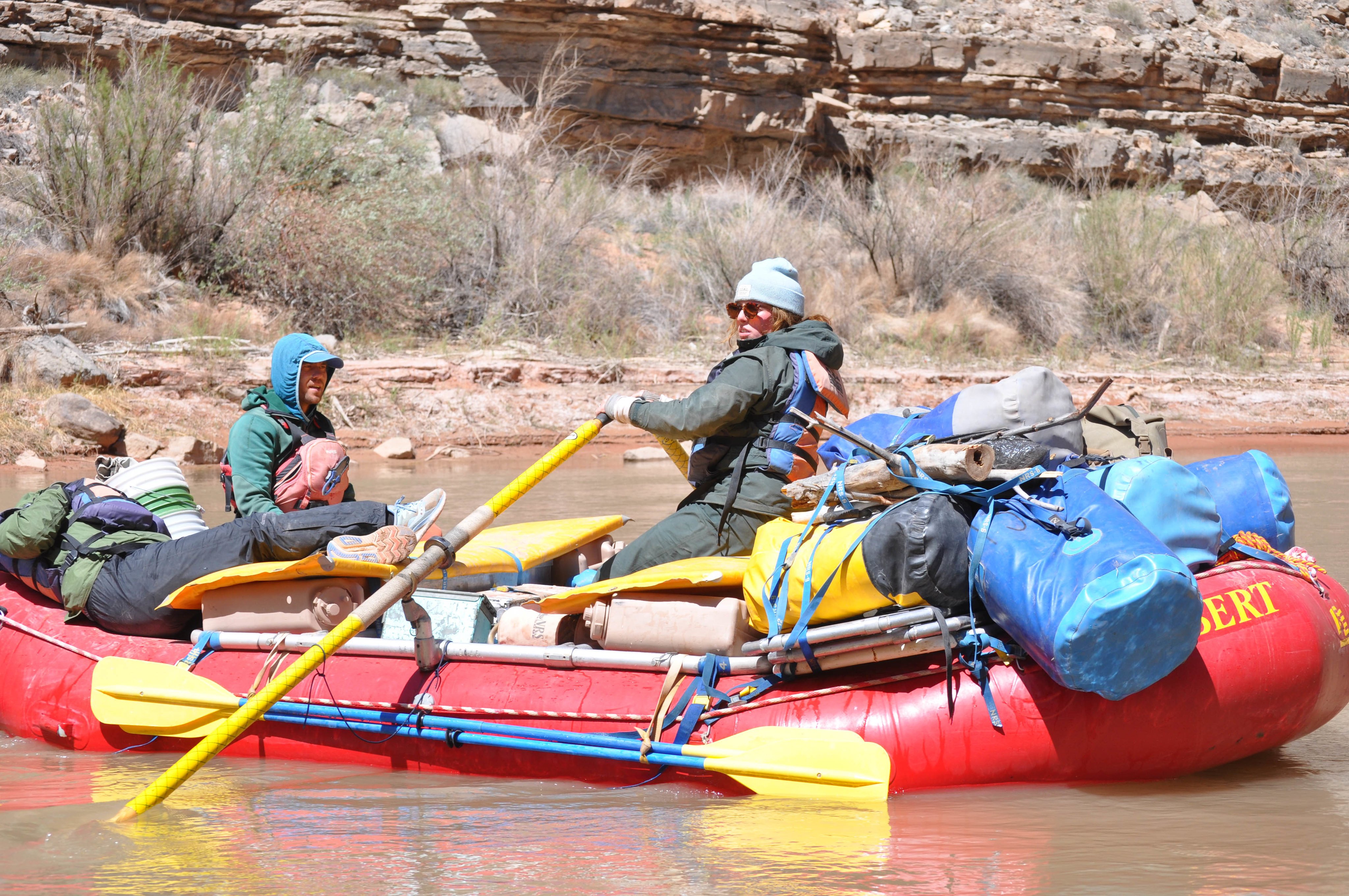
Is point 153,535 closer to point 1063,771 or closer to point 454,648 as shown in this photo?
point 454,648

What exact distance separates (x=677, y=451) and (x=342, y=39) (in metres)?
18.9

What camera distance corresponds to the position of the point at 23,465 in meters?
10.8

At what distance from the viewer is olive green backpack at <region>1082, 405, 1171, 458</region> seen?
471cm

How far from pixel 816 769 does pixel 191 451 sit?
8.96 m

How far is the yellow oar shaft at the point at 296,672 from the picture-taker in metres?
3.99

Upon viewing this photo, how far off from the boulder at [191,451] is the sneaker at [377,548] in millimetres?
7359

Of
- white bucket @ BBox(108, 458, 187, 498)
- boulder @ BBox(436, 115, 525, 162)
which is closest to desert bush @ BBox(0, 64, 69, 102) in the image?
boulder @ BBox(436, 115, 525, 162)

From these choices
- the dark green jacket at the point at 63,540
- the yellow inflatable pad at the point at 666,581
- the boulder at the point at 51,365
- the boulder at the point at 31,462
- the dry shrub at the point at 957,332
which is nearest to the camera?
the yellow inflatable pad at the point at 666,581

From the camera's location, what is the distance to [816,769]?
3912 millimetres

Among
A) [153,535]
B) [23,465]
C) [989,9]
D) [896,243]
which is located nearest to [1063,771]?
[153,535]

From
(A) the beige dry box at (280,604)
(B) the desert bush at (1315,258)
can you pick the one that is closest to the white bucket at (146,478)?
(A) the beige dry box at (280,604)

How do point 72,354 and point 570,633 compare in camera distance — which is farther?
point 72,354

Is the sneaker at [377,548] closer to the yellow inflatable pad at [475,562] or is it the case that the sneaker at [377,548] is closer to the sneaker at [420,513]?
the yellow inflatable pad at [475,562]

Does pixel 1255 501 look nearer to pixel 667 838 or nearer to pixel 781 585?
pixel 781 585
